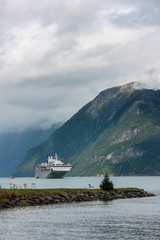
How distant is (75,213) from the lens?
7362 centimetres

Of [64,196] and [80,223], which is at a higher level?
[64,196]

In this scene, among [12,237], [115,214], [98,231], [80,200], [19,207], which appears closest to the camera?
[12,237]

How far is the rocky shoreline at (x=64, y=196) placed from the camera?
87.0 m

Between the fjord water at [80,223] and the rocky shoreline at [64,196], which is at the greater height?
the rocky shoreline at [64,196]

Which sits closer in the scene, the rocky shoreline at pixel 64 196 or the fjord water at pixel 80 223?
the fjord water at pixel 80 223

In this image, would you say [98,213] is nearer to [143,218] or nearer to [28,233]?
[143,218]

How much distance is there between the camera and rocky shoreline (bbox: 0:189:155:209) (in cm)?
8703

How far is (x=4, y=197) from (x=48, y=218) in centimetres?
2257

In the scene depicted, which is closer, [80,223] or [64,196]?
[80,223]

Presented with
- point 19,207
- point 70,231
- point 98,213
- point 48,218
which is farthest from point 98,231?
point 19,207

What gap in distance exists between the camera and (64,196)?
98125 mm

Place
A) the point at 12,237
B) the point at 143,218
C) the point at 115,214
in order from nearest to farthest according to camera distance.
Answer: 1. the point at 12,237
2. the point at 143,218
3. the point at 115,214

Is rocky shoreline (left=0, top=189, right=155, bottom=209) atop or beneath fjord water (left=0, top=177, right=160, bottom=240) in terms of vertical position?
atop

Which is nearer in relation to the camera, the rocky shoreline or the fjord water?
the fjord water
